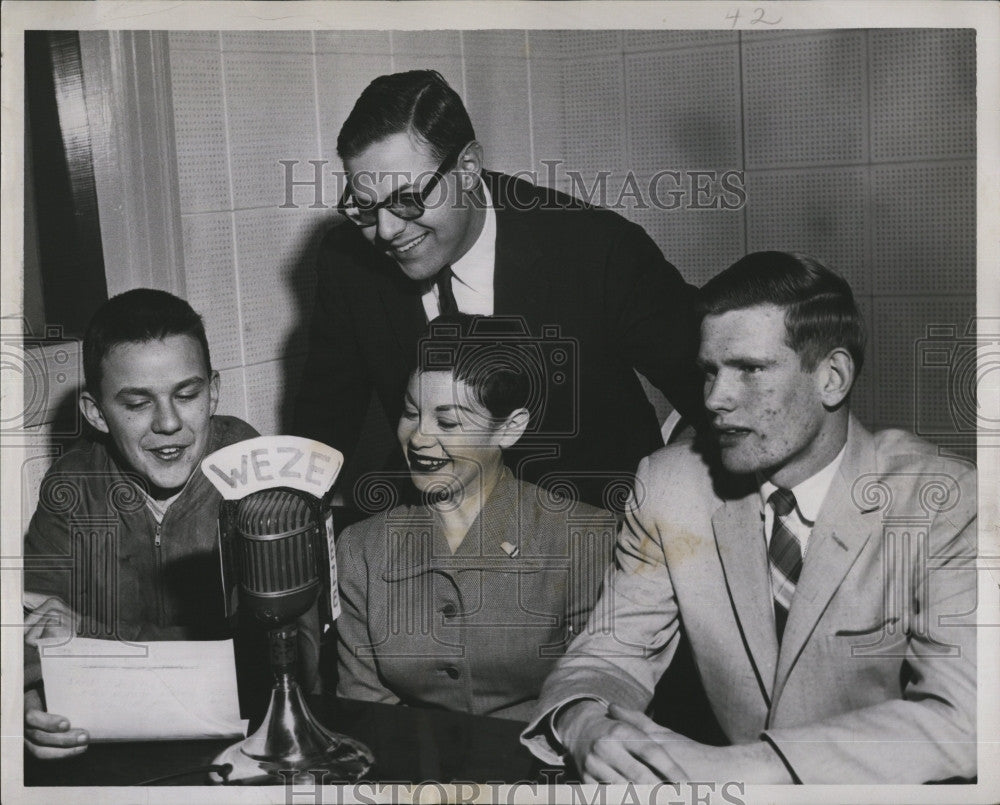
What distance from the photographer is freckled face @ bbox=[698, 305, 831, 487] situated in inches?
67.9

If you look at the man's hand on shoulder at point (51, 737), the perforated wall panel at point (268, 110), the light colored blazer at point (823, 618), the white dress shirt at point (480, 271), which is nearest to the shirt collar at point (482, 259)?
the white dress shirt at point (480, 271)

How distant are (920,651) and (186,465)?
133 cm

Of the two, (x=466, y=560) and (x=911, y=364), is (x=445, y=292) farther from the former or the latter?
(x=911, y=364)

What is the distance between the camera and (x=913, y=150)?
1816 mm

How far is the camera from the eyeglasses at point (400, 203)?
183cm

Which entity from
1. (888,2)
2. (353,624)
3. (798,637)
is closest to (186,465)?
(353,624)

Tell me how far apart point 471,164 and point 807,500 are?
831 millimetres

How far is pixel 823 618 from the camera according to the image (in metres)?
1.73

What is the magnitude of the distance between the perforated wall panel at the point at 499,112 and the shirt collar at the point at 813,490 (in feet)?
2.39

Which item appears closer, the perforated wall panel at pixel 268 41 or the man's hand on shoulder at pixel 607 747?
the man's hand on shoulder at pixel 607 747

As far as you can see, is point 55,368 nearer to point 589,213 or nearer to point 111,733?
point 111,733

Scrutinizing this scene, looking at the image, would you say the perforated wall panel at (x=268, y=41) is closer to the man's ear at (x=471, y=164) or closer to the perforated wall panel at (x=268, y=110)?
the perforated wall panel at (x=268, y=110)

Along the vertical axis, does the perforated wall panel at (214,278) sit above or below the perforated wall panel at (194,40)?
below

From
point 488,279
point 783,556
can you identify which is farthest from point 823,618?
→ point 488,279
